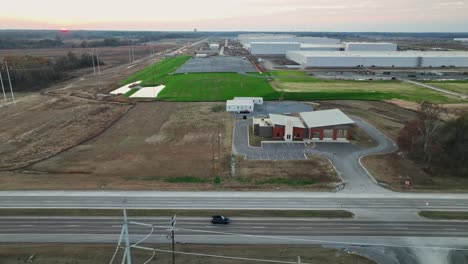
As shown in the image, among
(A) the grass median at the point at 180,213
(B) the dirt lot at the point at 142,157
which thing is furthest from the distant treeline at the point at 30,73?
(A) the grass median at the point at 180,213

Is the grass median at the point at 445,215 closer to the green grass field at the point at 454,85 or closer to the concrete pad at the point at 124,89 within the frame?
the green grass field at the point at 454,85

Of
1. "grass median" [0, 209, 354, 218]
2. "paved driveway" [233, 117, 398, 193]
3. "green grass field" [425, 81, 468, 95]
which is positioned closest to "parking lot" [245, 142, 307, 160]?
"paved driveway" [233, 117, 398, 193]

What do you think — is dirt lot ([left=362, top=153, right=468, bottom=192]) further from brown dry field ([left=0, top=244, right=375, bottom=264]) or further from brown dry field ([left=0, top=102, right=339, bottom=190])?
brown dry field ([left=0, top=244, right=375, bottom=264])

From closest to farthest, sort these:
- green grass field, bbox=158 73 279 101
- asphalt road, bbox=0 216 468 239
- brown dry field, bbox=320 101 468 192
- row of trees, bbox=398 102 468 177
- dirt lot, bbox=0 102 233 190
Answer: asphalt road, bbox=0 216 468 239
brown dry field, bbox=320 101 468 192
dirt lot, bbox=0 102 233 190
row of trees, bbox=398 102 468 177
green grass field, bbox=158 73 279 101

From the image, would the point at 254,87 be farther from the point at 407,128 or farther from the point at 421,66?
the point at 421,66

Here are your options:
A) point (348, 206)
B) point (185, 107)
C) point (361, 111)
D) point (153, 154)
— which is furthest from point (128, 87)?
point (348, 206)
